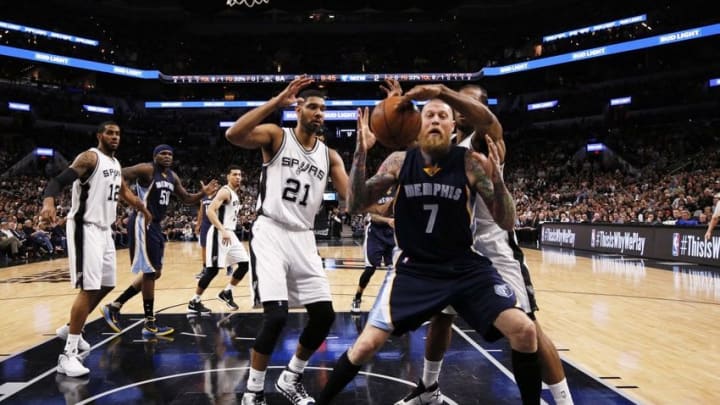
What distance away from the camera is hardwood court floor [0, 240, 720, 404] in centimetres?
468

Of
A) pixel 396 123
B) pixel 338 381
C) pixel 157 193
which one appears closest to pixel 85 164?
pixel 157 193

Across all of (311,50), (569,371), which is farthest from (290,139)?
(311,50)

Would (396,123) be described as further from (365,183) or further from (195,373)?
(195,373)

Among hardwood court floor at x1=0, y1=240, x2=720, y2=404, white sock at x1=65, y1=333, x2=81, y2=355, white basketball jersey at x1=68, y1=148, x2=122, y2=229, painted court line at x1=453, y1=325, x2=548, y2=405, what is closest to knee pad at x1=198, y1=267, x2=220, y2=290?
hardwood court floor at x1=0, y1=240, x2=720, y2=404

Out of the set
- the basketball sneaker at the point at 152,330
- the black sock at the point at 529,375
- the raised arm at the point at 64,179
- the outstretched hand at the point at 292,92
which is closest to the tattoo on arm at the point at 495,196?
the black sock at the point at 529,375

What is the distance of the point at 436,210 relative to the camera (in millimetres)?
3336

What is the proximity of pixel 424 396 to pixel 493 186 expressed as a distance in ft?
5.33

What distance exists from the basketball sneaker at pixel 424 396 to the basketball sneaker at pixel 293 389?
0.65 metres

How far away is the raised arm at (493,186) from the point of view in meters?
3.20

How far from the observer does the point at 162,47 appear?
40.0 metres

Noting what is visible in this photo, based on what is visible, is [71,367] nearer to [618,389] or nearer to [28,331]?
[28,331]

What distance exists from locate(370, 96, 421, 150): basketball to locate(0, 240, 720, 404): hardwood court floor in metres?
2.06

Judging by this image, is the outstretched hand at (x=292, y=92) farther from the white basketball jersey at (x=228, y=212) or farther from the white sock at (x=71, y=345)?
the white basketball jersey at (x=228, y=212)

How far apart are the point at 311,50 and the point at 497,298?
39.5 meters
